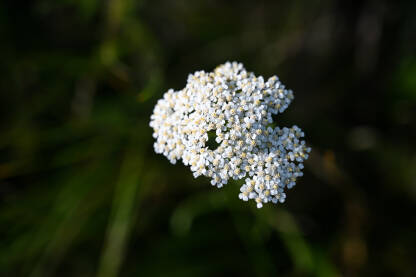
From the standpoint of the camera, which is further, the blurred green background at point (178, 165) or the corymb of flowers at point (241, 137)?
the blurred green background at point (178, 165)

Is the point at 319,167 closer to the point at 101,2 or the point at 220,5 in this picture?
the point at 220,5

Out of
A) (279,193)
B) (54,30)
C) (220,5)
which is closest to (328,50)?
(220,5)

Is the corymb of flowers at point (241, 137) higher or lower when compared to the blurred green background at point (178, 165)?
lower

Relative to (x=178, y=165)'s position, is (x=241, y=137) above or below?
below

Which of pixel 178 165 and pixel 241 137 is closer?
pixel 241 137
